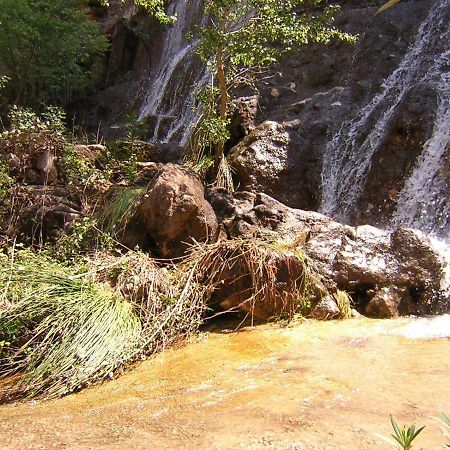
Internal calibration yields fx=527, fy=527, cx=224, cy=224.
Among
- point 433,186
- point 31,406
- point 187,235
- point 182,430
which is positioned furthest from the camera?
point 433,186

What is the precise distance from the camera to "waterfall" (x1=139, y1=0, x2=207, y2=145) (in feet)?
39.1

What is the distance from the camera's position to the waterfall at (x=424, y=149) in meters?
7.20

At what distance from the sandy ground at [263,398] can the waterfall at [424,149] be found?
122 inches

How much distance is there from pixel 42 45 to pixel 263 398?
1201cm

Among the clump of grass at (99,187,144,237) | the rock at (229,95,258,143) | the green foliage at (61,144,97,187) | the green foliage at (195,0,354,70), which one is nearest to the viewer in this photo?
the clump of grass at (99,187,144,237)

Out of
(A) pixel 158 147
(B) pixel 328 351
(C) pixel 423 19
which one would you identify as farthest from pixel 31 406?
(C) pixel 423 19

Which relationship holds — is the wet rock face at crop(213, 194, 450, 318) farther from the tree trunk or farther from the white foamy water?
the tree trunk

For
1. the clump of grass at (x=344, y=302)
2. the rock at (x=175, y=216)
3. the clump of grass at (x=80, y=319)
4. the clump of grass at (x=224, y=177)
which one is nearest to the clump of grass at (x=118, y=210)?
the rock at (x=175, y=216)

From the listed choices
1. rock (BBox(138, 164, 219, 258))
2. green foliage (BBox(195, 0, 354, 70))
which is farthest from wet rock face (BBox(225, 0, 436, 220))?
rock (BBox(138, 164, 219, 258))

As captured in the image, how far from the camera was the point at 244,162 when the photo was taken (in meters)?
7.87

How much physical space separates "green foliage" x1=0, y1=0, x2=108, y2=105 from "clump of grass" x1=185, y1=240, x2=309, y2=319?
9.02m

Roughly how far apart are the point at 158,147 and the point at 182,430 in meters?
6.48

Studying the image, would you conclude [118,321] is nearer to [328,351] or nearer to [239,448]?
[328,351]

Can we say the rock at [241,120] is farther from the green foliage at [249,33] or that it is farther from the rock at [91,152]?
the rock at [91,152]
